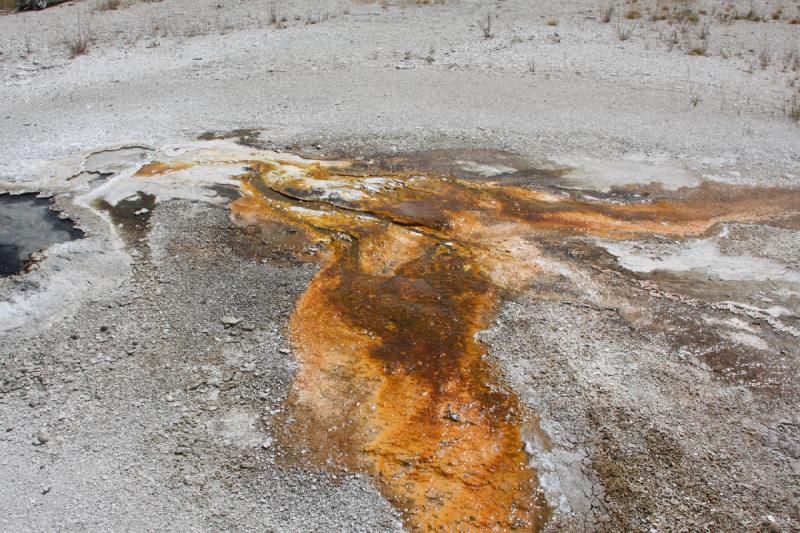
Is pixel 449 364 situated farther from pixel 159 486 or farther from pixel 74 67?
pixel 74 67

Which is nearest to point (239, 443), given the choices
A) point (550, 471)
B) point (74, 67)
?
point (550, 471)

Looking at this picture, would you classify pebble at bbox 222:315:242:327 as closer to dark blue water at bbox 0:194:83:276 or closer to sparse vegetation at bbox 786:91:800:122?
dark blue water at bbox 0:194:83:276

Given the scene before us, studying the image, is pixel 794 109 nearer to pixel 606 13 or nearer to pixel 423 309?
pixel 606 13

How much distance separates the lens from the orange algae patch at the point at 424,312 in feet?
9.75

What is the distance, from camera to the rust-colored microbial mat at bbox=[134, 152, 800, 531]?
2977 millimetres

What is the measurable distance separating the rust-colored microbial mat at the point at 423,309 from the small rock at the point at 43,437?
4.09 ft

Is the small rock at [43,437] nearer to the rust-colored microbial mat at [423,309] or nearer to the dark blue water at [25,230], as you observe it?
the rust-colored microbial mat at [423,309]

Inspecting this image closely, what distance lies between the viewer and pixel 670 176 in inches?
231

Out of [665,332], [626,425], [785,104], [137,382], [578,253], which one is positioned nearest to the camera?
[626,425]

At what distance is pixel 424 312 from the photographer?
401cm

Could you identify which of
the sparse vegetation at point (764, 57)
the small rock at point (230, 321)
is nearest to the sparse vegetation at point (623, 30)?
the sparse vegetation at point (764, 57)

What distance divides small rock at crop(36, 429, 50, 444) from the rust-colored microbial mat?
1245 millimetres

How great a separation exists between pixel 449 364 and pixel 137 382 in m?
1.84

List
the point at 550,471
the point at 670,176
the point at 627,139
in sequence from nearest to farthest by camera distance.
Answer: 1. the point at 550,471
2. the point at 670,176
3. the point at 627,139
